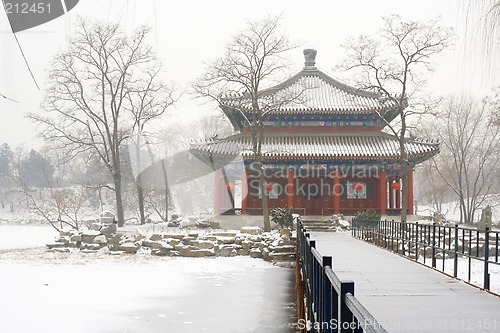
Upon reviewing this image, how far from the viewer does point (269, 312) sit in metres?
11.0

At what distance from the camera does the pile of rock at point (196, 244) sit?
63.3 feet

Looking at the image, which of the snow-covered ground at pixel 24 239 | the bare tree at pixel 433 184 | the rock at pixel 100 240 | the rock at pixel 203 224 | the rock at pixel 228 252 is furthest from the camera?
the bare tree at pixel 433 184

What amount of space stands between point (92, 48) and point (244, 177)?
421 inches

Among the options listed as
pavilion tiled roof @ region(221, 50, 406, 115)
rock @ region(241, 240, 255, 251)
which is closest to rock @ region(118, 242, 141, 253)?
rock @ region(241, 240, 255, 251)

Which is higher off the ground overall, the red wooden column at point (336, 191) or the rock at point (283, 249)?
the red wooden column at point (336, 191)

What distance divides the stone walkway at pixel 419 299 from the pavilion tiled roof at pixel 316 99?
15338 mm

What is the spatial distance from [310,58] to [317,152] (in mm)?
9042

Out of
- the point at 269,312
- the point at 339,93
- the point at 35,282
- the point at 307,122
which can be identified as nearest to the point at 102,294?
the point at 35,282

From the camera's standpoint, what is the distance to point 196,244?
1995 centimetres

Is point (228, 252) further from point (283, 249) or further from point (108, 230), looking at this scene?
point (108, 230)

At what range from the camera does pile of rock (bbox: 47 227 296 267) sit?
19.3 meters

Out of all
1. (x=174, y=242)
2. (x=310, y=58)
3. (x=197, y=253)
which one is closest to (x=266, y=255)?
(x=197, y=253)

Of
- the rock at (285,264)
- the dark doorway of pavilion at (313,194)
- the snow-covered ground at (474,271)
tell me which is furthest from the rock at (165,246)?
the dark doorway of pavilion at (313,194)

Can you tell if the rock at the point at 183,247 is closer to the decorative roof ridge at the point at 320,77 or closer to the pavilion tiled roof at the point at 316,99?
the pavilion tiled roof at the point at 316,99
